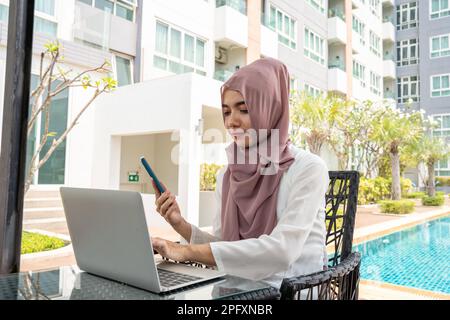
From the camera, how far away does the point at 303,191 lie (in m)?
0.85

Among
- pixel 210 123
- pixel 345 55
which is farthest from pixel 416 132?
pixel 210 123

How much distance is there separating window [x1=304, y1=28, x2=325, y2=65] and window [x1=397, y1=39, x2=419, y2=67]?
6.93ft

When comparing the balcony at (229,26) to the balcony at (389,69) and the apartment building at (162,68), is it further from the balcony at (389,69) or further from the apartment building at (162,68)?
the balcony at (389,69)

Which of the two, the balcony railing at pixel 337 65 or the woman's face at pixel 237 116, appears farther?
the balcony railing at pixel 337 65

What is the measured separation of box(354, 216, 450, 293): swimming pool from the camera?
2.98 m

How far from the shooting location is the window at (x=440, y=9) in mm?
7254

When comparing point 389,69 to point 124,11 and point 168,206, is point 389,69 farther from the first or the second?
point 168,206

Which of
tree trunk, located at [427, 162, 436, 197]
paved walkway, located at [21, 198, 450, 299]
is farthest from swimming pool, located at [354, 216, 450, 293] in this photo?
tree trunk, located at [427, 162, 436, 197]

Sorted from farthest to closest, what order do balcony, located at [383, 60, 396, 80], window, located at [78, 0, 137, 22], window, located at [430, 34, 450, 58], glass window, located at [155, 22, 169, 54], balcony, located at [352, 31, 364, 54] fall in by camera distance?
balcony, located at [352, 31, 364, 54], balcony, located at [383, 60, 396, 80], window, located at [430, 34, 450, 58], glass window, located at [155, 22, 169, 54], window, located at [78, 0, 137, 22]

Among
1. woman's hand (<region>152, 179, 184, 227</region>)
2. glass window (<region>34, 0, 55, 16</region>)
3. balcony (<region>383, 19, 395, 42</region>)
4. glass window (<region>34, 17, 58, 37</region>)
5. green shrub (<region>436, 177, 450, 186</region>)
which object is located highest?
balcony (<region>383, 19, 395, 42</region>)

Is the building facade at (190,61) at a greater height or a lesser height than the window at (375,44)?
lesser

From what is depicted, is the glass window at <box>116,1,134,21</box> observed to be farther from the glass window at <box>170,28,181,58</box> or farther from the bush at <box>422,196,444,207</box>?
the bush at <box>422,196,444,207</box>

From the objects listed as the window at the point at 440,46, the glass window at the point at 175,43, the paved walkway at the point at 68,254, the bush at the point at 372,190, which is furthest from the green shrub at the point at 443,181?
the glass window at the point at 175,43
